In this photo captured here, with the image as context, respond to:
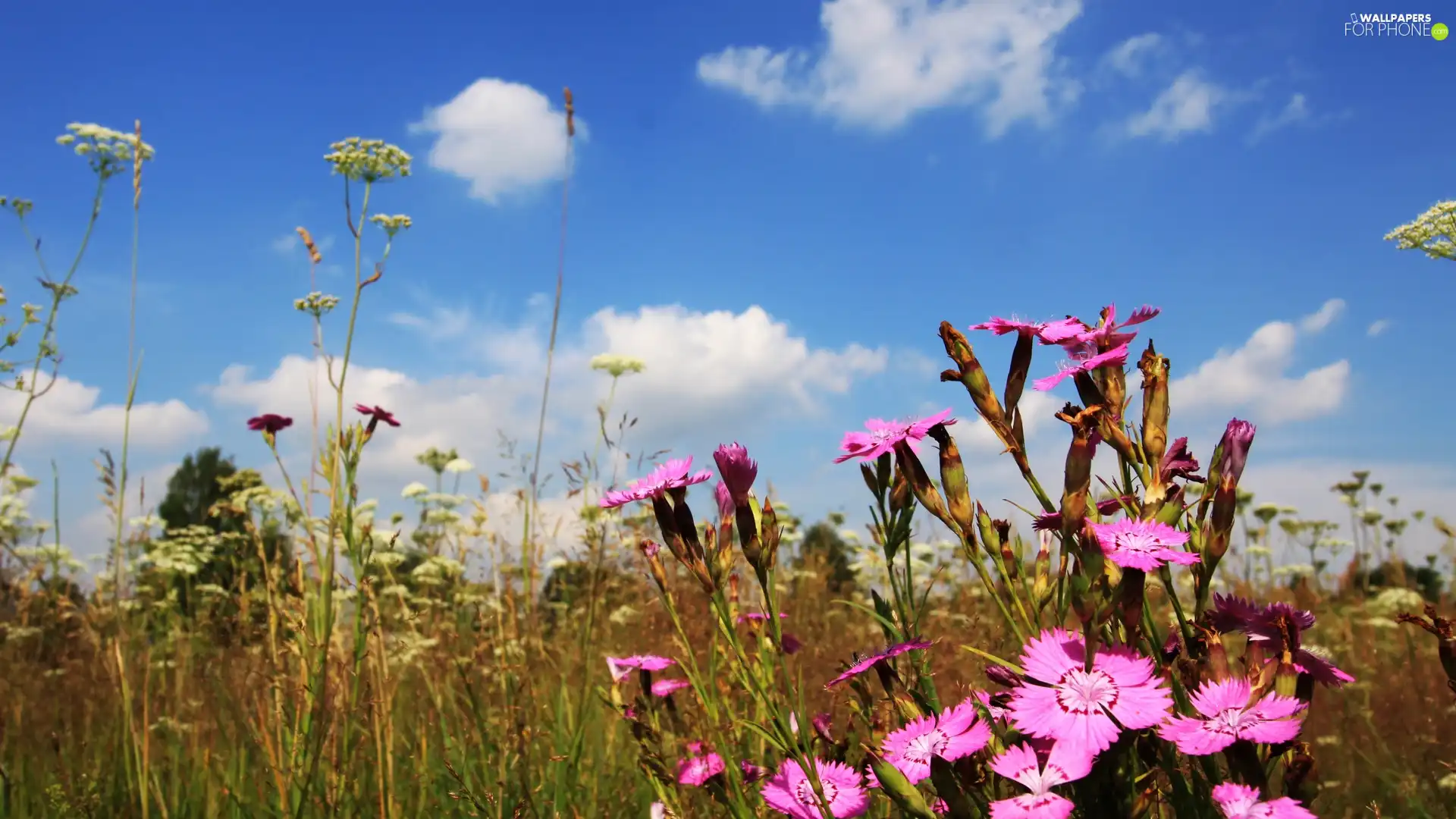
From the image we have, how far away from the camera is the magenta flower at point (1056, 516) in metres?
1.29

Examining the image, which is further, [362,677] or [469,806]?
[362,677]

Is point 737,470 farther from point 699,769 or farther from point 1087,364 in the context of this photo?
point 699,769

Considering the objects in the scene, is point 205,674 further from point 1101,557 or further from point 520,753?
point 1101,557

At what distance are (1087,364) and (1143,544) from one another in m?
0.28

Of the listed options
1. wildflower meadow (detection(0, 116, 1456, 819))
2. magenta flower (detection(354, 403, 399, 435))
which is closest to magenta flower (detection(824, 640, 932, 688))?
wildflower meadow (detection(0, 116, 1456, 819))

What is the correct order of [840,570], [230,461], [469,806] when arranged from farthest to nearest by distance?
[230,461] < [840,570] < [469,806]

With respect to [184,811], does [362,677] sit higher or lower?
higher

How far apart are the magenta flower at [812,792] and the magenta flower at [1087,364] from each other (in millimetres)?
655

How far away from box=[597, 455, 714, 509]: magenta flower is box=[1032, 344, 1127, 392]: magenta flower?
0.53 metres

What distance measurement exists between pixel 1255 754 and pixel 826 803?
532 mm

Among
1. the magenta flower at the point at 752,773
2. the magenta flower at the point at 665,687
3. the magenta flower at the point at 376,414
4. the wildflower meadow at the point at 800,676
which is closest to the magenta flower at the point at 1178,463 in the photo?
the wildflower meadow at the point at 800,676

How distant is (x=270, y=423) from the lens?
10.6 feet

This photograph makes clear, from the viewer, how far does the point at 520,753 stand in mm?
2537

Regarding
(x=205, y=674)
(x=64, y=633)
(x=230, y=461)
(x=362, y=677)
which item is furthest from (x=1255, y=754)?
(x=230, y=461)
